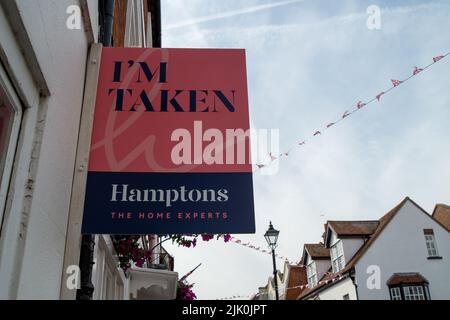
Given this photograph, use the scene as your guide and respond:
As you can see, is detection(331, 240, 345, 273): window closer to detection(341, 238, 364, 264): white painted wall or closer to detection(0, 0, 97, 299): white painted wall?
detection(341, 238, 364, 264): white painted wall

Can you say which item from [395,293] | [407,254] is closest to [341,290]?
[395,293]

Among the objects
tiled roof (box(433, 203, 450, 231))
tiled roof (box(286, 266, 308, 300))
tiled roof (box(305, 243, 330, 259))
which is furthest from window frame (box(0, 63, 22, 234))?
tiled roof (box(286, 266, 308, 300))

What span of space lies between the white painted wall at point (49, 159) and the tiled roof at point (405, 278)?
20.6 meters

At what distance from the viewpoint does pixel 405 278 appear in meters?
20.2

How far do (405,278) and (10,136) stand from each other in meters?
21.3

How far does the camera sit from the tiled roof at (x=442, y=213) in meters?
25.9

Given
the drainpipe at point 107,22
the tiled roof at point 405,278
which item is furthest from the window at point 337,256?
the drainpipe at point 107,22

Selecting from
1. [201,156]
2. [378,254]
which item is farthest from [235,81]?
[378,254]

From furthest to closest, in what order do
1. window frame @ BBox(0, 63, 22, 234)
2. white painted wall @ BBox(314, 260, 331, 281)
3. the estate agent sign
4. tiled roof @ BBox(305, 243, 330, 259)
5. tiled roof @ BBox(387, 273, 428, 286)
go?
tiled roof @ BBox(305, 243, 330, 259) → white painted wall @ BBox(314, 260, 331, 281) → tiled roof @ BBox(387, 273, 428, 286) → the estate agent sign → window frame @ BBox(0, 63, 22, 234)

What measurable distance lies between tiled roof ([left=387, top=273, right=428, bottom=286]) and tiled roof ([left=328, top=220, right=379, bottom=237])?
3012 millimetres

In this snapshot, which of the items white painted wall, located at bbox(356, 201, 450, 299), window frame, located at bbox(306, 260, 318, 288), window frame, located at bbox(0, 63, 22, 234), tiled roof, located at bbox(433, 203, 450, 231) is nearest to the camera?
window frame, located at bbox(0, 63, 22, 234)

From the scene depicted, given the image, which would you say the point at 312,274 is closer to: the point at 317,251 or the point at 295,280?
the point at 317,251

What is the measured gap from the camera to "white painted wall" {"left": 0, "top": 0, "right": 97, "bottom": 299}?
1.86 meters
